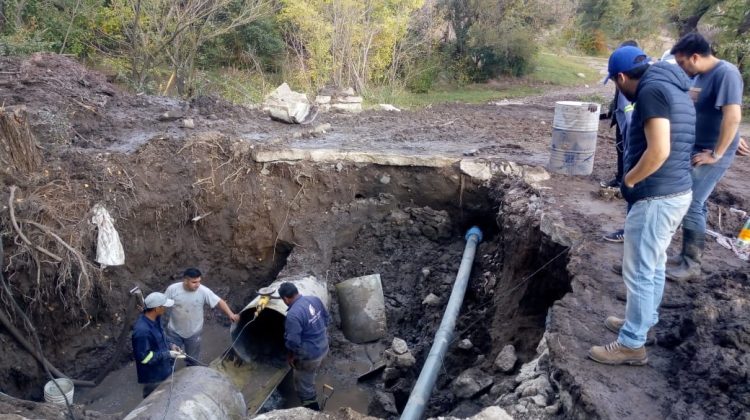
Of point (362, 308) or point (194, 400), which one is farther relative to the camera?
point (362, 308)

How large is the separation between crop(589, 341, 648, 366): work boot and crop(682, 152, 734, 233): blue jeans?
64.6 inches

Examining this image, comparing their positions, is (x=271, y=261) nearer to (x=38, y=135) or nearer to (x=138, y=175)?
(x=138, y=175)

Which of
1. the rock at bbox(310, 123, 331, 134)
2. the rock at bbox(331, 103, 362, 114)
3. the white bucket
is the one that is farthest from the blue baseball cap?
the rock at bbox(331, 103, 362, 114)

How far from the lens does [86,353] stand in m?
6.95

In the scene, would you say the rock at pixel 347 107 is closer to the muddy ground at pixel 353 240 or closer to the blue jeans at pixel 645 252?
the muddy ground at pixel 353 240

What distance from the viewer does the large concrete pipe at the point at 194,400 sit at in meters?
4.40

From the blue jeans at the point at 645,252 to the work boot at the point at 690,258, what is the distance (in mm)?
1330

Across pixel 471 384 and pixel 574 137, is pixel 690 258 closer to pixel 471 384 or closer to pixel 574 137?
pixel 471 384

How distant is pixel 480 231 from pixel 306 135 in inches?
157

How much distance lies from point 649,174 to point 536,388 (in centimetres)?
177

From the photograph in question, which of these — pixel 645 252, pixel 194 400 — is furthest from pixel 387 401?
pixel 645 252

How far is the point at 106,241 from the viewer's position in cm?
677

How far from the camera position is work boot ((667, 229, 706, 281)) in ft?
15.8

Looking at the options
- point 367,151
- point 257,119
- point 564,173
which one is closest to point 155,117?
point 257,119
